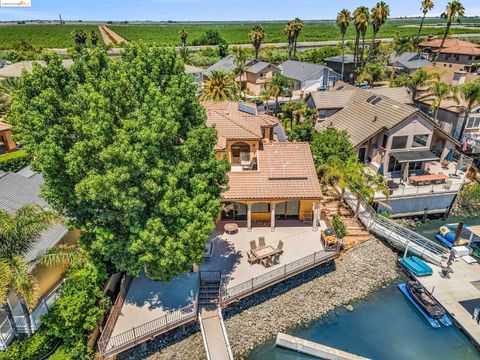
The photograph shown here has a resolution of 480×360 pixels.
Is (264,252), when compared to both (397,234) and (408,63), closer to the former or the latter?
(397,234)

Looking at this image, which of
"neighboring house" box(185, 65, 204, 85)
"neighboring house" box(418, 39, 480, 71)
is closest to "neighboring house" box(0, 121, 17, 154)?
"neighboring house" box(185, 65, 204, 85)

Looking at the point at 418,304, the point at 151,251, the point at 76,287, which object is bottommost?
the point at 418,304

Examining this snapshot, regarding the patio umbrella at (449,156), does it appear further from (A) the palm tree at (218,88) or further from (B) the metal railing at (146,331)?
(B) the metal railing at (146,331)

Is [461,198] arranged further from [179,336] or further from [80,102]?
[80,102]

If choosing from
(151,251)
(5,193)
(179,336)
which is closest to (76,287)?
(151,251)

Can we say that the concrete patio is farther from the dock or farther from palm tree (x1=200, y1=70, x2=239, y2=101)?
palm tree (x1=200, y1=70, x2=239, y2=101)

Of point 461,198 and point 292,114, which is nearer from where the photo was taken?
point 461,198
